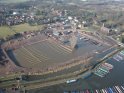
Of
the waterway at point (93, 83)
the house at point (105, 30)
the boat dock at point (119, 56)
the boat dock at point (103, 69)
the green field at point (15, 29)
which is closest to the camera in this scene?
the waterway at point (93, 83)

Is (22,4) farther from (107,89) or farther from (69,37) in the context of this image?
(107,89)

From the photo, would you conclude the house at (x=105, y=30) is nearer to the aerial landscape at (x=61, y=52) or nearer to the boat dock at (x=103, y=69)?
the aerial landscape at (x=61, y=52)

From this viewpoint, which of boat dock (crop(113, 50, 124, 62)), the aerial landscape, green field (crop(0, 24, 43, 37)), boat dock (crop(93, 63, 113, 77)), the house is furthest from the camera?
the house

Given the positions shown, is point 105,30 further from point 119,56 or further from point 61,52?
point 61,52

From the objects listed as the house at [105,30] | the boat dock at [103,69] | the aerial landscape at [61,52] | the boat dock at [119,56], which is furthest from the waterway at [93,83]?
the house at [105,30]

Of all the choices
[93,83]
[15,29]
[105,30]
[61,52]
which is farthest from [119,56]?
[15,29]

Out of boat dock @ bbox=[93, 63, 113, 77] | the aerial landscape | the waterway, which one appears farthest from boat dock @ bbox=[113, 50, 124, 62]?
the waterway

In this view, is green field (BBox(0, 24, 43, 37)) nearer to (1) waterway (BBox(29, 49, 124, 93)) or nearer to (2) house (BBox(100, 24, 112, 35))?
(2) house (BBox(100, 24, 112, 35))

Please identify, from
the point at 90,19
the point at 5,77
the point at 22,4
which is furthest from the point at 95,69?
the point at 22,4

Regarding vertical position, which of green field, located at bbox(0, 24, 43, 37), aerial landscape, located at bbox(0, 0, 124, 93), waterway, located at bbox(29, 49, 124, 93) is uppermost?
green field, located at bbox(0, 24, 43, 37)
